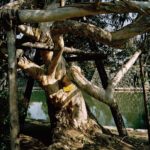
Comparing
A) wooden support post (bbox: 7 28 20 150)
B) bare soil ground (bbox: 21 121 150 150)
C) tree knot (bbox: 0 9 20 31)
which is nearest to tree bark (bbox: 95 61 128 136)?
bare soil ground (bbox: 21 121 150 150)

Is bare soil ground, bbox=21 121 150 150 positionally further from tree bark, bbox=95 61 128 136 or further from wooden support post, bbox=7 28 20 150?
wooden support post, bbox=7 28 20 150

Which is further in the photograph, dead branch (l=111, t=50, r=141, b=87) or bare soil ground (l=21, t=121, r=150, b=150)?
dead branch (l=111, t=50, r=141, b=87)

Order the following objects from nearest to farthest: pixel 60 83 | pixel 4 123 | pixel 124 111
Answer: pixel 4 123 < pixel 60 83 < pixel 124 111

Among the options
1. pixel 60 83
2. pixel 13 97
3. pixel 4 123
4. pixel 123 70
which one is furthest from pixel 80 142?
pixel 13 97

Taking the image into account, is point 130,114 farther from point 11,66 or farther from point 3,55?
point 11,66

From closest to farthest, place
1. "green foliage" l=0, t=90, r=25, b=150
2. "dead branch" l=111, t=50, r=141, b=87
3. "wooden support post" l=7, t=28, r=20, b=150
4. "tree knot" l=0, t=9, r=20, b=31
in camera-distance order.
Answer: "wooden support post" l=7, t=28, r=20, b=150 → "tree knot" l=0, t=9, r=20, b=31 → "green foliage" l=0, t=90, r=25, b=150 → "dead branch" l=111, t=50, r=141, b=87

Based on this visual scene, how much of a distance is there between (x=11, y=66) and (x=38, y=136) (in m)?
3.62

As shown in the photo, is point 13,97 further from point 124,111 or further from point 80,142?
point 124,111

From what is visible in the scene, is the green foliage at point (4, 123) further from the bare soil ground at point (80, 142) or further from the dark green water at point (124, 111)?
the dark green water at point (124, 111)

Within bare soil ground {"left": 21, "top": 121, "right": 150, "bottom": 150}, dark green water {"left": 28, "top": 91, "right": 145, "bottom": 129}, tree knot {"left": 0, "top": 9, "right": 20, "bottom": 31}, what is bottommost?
dark green water {"left": 28, "top": 91, "right": 145, "bottom": 129}

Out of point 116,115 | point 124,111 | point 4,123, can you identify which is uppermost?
point 4,123

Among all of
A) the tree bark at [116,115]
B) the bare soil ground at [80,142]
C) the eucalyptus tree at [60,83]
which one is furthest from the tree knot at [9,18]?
the tree bark at [116,115]

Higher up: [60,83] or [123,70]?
[123,70]

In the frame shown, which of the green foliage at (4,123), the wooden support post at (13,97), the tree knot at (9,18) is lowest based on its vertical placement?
the green foliage at (4,123)
